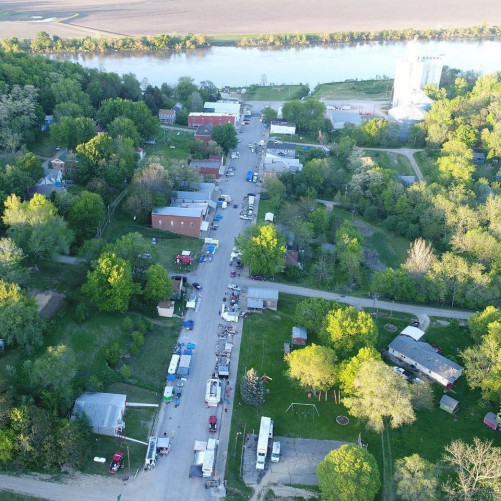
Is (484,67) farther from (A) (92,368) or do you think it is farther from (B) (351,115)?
(A) (92,368)

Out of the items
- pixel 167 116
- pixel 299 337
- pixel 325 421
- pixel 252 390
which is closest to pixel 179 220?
pixel 299 337

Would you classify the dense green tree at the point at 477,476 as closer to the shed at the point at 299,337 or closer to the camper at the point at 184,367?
the shed at the point at 299,337

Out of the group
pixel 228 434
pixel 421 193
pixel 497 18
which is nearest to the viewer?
pixel 228 434

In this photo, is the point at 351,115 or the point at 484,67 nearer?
the point at 351,115

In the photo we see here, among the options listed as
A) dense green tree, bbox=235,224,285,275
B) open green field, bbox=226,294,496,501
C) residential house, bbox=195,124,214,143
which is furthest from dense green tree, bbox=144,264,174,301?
residential house, bbox=195,124,214,143

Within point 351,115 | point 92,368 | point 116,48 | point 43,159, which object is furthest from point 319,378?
point 116,48

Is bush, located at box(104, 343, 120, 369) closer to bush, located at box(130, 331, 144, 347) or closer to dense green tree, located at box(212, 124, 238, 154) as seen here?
bush, located at box(130, 331, 144, 347)
